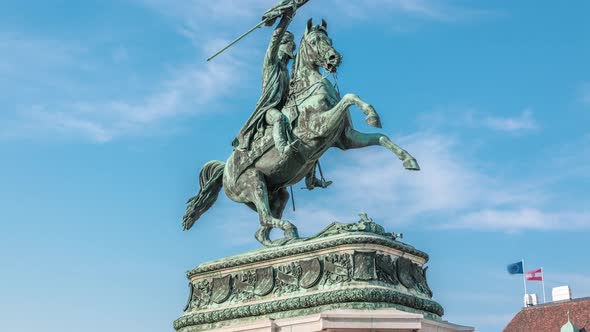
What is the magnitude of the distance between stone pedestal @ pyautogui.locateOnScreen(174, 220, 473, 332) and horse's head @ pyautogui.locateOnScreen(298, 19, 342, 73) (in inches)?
136

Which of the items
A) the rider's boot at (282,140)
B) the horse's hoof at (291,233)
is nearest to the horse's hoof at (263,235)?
the horse's hoof at (291,233)

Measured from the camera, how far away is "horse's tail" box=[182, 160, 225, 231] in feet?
69.6

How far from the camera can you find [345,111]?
18.6m

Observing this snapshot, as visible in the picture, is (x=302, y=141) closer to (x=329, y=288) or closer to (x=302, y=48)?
(x=302, y=48)

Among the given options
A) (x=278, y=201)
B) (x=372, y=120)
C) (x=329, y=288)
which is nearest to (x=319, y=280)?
(x=329, y=288)

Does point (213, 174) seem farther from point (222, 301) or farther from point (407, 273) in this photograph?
point (407, 273)

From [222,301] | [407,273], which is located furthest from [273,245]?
[407,273]

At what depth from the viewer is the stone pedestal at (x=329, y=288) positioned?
16.5 meters

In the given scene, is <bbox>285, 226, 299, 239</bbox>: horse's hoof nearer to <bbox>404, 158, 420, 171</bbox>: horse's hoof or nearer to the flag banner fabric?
<bbox>404, 158, 420, 171</bbox>: horse's hoof

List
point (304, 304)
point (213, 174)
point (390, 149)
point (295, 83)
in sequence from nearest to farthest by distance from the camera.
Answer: point (304, 304)
point (390, 149)
point (295, 83)
point (213, 174)

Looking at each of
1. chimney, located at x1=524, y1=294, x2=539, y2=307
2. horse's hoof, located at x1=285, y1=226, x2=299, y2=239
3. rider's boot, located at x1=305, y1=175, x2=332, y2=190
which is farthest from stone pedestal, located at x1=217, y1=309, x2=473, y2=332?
chimney, located at x1=524, y1=294, x2=539, y2=307

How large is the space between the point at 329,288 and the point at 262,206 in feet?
10.4

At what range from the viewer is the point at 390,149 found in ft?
60.7

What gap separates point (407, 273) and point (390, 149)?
237 centimetres
